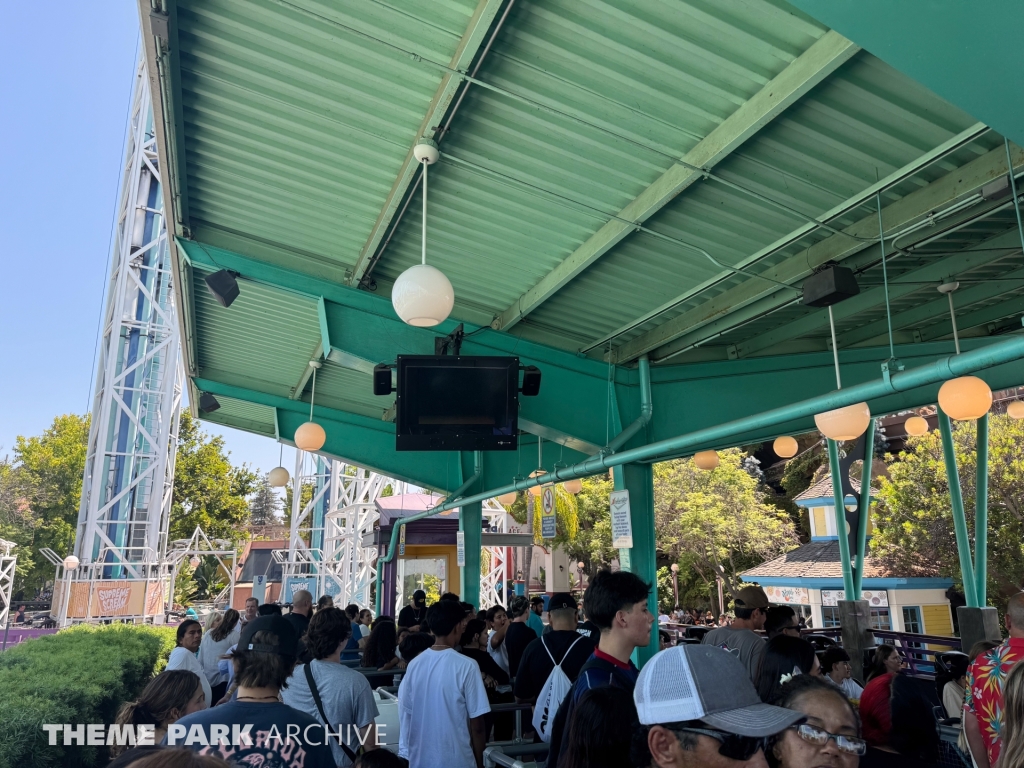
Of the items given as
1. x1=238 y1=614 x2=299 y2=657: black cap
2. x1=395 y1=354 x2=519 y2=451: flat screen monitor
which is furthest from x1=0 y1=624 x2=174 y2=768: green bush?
x1=395 y1=354 x2=519 y2=451: flat screen monitor

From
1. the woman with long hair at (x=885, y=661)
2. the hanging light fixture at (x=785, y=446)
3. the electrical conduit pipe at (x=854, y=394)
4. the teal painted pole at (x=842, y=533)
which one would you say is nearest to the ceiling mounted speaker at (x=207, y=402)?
the electrical conduit pipe at (x=854, y=394)

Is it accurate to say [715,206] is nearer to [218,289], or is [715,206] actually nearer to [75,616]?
[218,289]

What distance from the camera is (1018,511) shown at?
1652 cm

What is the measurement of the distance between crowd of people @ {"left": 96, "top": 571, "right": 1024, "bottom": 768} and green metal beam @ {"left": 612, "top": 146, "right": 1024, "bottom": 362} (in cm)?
235

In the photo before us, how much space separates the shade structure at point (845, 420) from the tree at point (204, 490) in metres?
35.4

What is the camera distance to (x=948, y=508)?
17.5 m

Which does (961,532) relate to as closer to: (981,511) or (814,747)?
(981,511)

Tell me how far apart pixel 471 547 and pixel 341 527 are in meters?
11.4

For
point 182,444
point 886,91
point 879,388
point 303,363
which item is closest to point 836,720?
point 879,388

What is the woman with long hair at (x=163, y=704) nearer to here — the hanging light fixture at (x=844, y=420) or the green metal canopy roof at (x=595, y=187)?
the green metal canopy roof at (x=595, y=187)

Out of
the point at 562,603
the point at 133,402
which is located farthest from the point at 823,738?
the point at 133,402

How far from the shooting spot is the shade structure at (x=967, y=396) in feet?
15.7

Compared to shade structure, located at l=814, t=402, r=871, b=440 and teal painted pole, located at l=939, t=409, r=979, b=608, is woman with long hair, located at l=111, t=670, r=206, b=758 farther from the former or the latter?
teal painted pole, located at l=939, t=409, r=979, b=608

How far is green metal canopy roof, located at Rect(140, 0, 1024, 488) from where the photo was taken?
3744 mm
